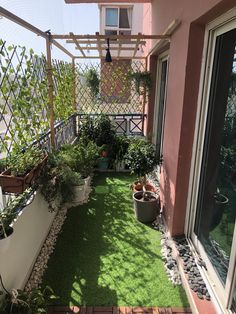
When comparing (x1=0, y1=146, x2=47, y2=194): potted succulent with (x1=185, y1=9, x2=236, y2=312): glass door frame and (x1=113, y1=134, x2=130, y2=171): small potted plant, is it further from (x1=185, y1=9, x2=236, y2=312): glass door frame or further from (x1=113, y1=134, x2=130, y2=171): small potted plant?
(x1=113, y1=134, x2=130, y2=171): small potted plant

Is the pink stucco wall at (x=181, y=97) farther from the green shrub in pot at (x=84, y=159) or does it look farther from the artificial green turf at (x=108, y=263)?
the green shrub in pot at (x=84, y=159)

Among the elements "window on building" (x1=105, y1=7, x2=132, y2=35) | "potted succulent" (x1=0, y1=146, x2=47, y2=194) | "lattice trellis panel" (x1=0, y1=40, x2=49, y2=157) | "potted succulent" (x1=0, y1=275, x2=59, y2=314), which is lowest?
"potted succulent" (x1=0, y1=275, x2=59, y2=314)

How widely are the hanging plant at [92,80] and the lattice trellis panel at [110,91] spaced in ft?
0.14

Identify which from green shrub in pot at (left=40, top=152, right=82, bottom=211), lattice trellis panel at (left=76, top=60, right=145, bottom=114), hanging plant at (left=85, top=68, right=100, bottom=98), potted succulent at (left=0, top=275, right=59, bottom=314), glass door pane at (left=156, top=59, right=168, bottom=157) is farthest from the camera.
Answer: lattice trellis panel at (left=76, top=60, right=145, bottom=114)

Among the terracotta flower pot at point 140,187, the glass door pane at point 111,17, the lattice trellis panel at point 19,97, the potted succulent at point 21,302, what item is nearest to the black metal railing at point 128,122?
the terracotta flower pot at point 140,187

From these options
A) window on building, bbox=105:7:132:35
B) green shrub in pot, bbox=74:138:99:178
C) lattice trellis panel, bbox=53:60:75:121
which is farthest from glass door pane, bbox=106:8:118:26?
green shrub in pot, bbox=74:138:99:178

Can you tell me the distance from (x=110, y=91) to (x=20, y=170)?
11.5ft

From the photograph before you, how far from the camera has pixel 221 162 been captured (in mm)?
1812

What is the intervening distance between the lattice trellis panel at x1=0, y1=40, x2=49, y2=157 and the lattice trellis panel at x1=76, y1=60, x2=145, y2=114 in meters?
2.39

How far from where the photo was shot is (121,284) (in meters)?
2.06

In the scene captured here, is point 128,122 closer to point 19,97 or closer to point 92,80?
point 92,80

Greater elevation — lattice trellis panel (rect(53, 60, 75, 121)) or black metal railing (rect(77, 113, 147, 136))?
lattice trellis panel (rect(53, 60, 75, 121))

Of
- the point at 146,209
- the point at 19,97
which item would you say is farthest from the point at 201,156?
the point at 19,97

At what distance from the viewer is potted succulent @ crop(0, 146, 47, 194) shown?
1.87 metres
